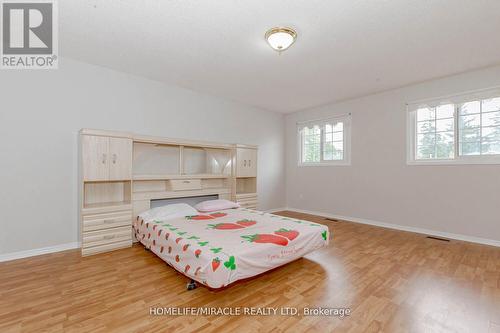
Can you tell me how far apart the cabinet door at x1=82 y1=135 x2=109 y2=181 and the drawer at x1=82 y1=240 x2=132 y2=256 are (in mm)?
904

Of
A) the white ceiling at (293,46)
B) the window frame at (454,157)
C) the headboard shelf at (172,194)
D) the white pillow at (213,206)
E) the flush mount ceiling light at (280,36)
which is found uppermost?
the white ceiling at (293,46)

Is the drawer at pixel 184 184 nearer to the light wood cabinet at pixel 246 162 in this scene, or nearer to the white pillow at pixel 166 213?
the white pillow at pixel 166 213

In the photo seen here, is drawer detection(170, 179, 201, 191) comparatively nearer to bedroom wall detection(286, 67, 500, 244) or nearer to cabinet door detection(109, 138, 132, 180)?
cabinet door detection(109, 138, 132, 180)

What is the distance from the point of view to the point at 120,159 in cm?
320

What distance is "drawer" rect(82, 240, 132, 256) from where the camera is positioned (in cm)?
290

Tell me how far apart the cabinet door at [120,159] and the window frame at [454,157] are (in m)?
4.73

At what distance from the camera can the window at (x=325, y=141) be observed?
16.6 feet

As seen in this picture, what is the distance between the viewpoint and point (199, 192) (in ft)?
13.5

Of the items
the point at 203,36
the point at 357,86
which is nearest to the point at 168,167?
the point at 203,36

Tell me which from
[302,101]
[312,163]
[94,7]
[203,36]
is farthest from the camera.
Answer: [312,163]

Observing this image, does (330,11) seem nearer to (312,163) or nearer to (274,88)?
(274,88)

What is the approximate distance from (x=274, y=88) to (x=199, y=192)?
7.89 ft

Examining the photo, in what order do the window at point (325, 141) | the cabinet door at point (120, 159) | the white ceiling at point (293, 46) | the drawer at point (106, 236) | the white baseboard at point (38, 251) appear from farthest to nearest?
the window at point (325, 141) → the cabinet door at point (120, 159) → the drawer at point (106, 236) → the white baseboard at point (38, 251) → the white ceiling at point (293, 46)

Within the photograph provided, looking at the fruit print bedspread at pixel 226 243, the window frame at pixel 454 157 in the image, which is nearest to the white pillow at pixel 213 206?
the fruit print bedspread at pixel 226 243
